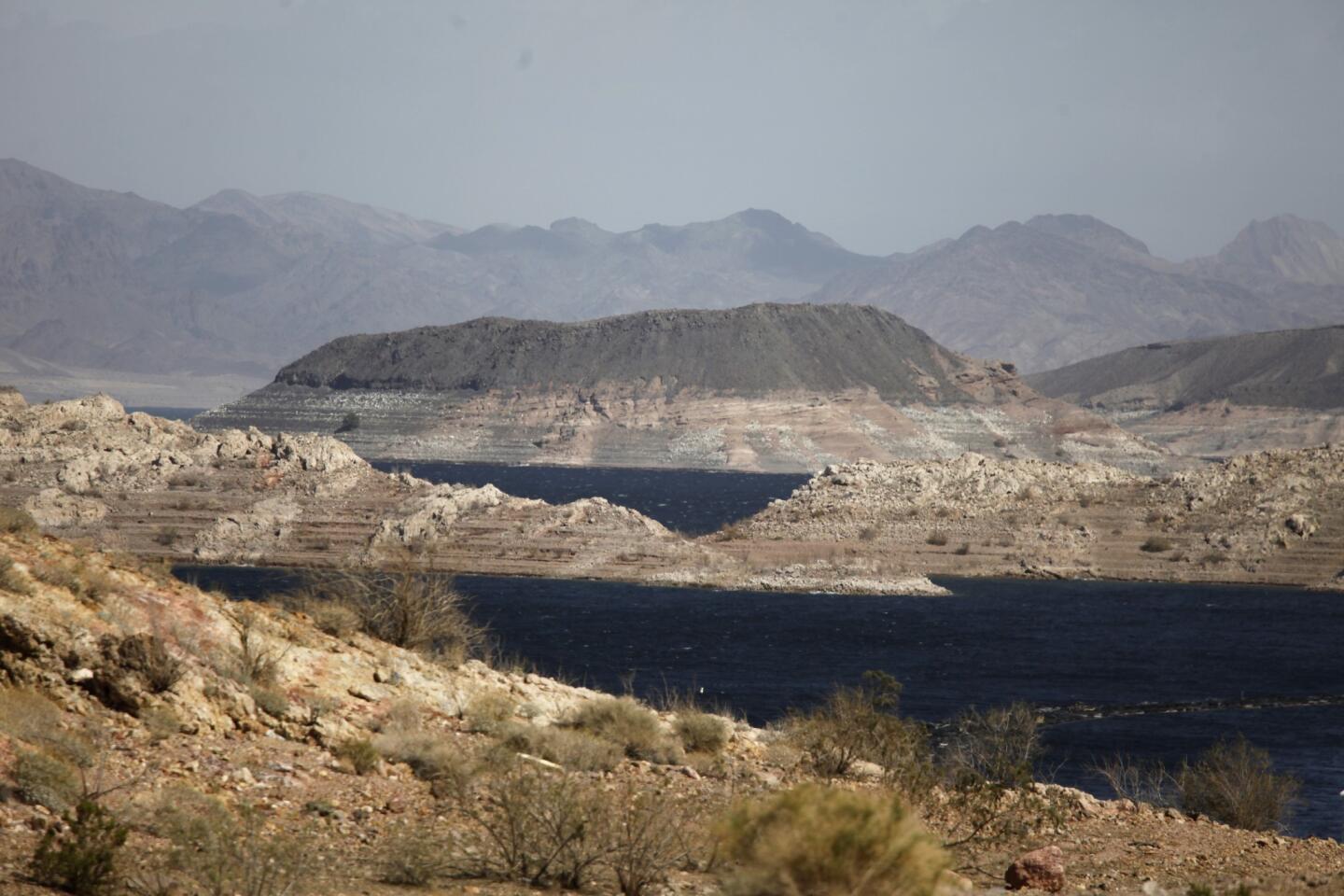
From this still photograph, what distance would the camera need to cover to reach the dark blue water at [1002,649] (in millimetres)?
37719

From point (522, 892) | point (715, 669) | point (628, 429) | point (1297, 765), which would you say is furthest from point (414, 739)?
point (628, 429)

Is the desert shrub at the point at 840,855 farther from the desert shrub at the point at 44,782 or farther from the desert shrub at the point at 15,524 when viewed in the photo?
the desert shrub at the point at 15,524

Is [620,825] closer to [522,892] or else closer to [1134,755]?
[522,892]

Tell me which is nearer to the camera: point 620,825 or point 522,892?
point 522,892

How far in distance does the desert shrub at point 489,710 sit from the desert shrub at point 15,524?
18.7 ft

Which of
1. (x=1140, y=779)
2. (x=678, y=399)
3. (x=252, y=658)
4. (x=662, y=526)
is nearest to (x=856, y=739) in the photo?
(x=252, y=658)

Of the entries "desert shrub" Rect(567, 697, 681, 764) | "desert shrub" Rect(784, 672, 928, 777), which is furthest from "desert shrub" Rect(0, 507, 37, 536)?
"desert shrub" Rect(784, 672, 928, 777)

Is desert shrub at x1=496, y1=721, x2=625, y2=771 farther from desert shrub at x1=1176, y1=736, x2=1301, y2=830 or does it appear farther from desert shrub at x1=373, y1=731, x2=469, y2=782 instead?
desert shrub at x1=1176, y1=736, x2=1301, y2=830

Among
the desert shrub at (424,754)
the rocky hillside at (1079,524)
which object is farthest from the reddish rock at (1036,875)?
the rocky hillside at (1079,524)

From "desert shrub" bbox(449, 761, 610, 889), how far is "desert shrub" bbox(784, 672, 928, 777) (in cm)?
547

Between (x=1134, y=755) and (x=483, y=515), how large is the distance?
133 ft

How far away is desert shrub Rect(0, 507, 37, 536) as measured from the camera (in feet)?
60.8

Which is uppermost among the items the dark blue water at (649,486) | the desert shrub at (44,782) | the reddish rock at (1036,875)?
the desert shrub at (44,782)

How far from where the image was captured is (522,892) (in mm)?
12688
